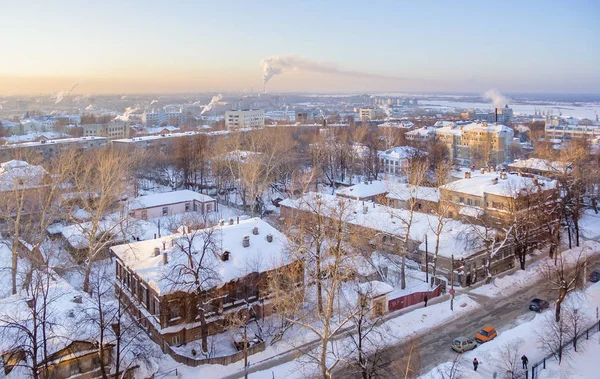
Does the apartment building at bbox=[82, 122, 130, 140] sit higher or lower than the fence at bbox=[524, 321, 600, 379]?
higher

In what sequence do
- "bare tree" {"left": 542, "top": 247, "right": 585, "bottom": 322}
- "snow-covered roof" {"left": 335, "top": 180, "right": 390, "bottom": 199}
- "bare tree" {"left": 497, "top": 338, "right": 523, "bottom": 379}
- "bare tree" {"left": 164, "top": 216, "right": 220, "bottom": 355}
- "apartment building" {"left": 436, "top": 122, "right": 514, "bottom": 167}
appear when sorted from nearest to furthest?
"bare tree" {"left": 497, "top": 338, "right": 523, "bottom": 379}, "bare tree" {"left": 164, "top": 216, "right": 220, "bottom": 355}, "bare tree" {"left": 542, "top": 247, "right": 585, "bottom": 322}, "snow-covered roof" {"left": 335, "top": 180, "right": 390, "bottom": 199}, "apartment building" {"left": 436, "top": 122, "right": 514, "bottom": 167}

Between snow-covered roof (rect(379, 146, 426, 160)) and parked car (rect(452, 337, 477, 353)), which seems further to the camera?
snow-covered roof (rect(379, 146, 426, 160))

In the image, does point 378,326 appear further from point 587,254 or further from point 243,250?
point 587,254

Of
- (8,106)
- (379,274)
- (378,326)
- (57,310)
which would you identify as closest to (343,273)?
(378,326)

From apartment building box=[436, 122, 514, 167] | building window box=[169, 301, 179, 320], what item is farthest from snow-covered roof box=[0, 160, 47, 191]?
apartment building box=[436, 122, 514, 167]

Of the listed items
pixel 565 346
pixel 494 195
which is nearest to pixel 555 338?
pixel 565 346

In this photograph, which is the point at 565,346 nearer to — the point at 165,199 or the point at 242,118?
the point at 165,199

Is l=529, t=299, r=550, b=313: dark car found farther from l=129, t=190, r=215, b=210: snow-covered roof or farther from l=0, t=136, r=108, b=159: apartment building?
l=0, t=136, r=108, b=159: apartment building
